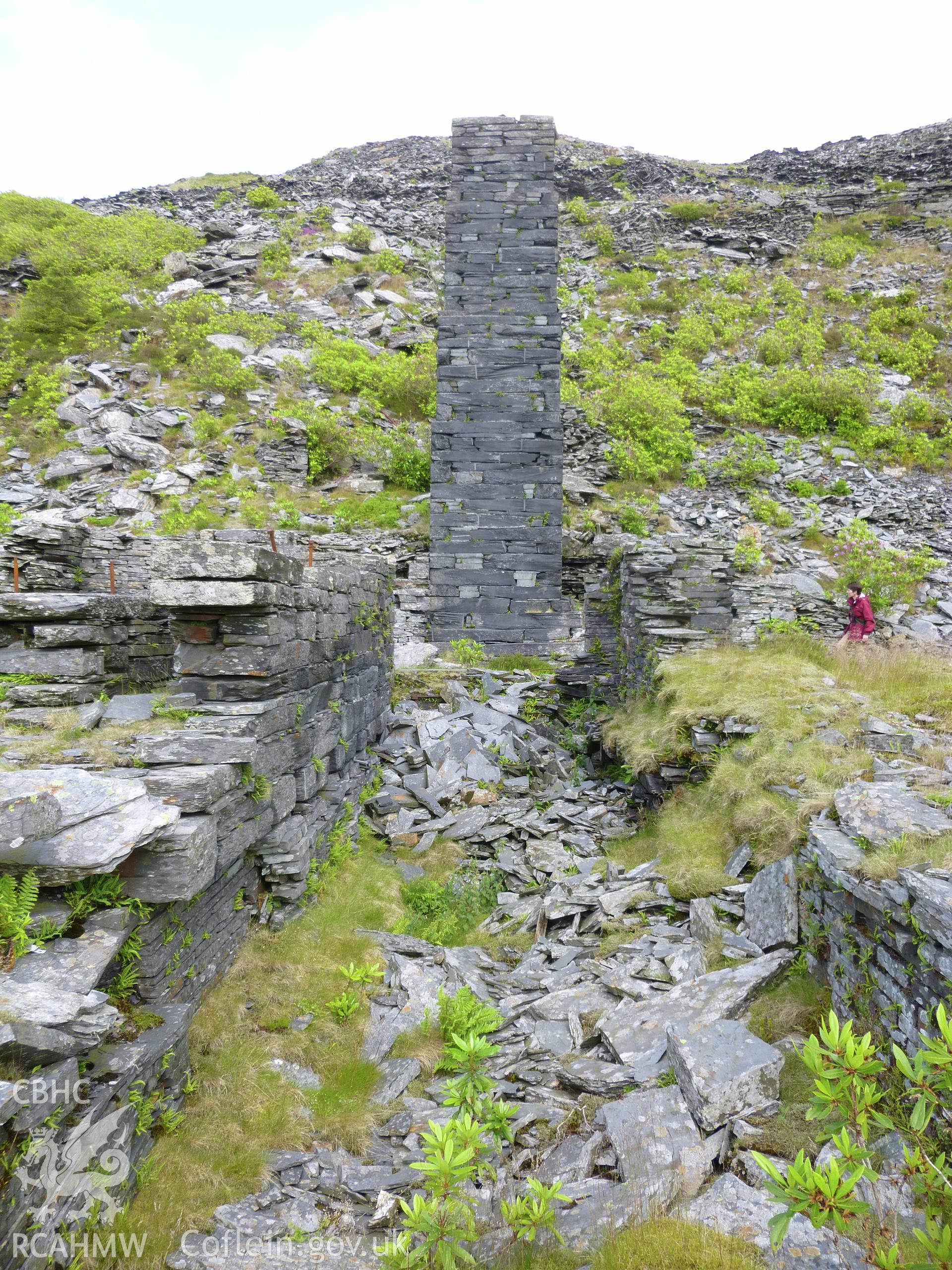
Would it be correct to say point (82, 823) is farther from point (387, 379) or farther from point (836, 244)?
point (836, 244)

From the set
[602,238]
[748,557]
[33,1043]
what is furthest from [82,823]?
[602,238]

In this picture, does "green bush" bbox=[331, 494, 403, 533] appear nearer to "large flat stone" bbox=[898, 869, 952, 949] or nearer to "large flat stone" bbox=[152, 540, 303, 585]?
"large flat stone" bbox=[152, 540, 303, 585]

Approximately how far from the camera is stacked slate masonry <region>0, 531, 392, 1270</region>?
273 cm

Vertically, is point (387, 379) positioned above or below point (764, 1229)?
above

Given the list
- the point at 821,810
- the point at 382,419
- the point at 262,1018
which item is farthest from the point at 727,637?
the point at 382,419

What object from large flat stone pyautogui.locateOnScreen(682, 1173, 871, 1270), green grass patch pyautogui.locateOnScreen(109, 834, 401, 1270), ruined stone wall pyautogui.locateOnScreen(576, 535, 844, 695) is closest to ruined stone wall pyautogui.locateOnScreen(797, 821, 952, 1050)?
large flat stone pyautogui.locateOnScreen(682, 1173, 871, 1270)

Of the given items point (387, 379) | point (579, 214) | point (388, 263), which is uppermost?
point (579, 214)

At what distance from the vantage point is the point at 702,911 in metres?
5.01

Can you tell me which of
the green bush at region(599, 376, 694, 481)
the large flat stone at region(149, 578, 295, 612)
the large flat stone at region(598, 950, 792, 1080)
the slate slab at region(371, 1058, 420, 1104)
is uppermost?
the green bush at region(599, 376, 694, 481)

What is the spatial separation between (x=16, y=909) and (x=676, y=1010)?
3.65 metres

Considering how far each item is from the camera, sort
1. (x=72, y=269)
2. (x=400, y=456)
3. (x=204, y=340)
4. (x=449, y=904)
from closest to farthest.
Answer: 1. (x=449, y=904)
2. (x=400, y=456)
3. (x=204, y=340)
4. (x=72, y=269)

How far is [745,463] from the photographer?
60.0ft

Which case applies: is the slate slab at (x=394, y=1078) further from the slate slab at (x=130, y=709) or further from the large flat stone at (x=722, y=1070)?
the slate slab at (x=130, y=709)

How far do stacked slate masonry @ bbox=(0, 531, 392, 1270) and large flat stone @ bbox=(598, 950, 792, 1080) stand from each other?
8.36 feet
